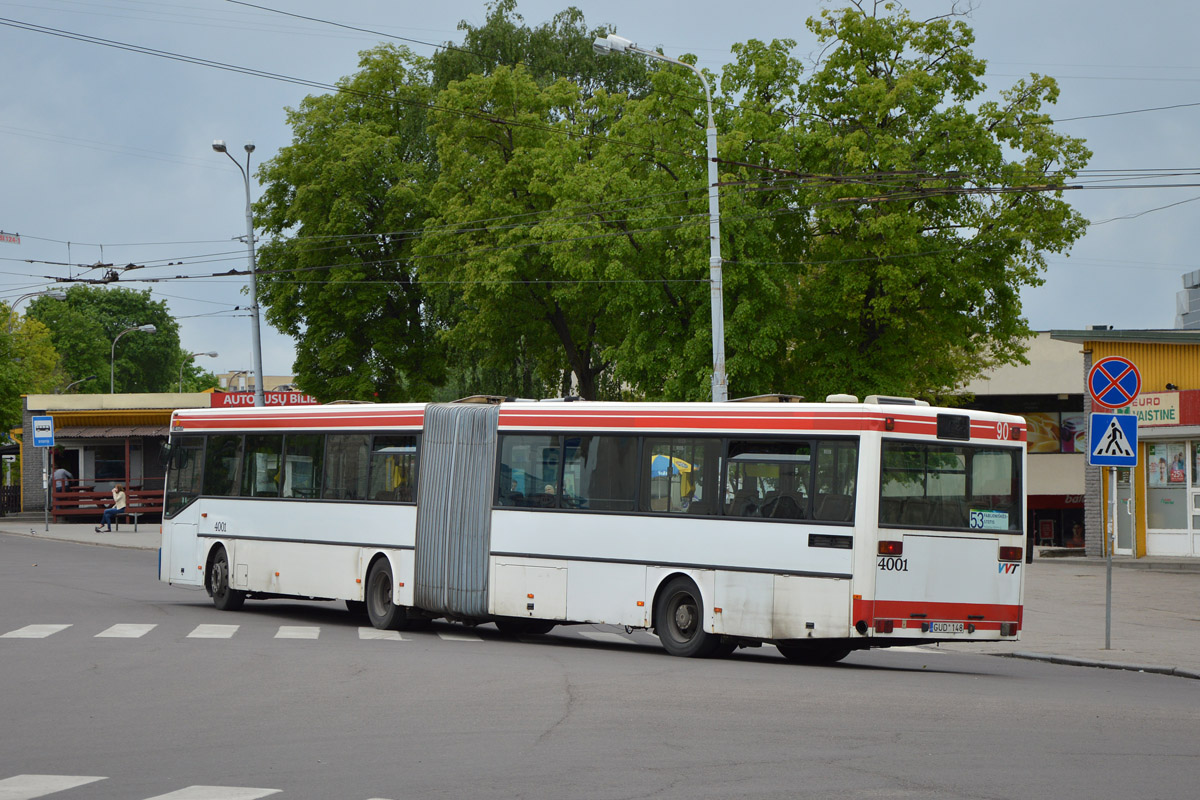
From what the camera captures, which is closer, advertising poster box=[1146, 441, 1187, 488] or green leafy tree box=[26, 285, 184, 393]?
advertising poster box=[1146, 441, 1187, 488]

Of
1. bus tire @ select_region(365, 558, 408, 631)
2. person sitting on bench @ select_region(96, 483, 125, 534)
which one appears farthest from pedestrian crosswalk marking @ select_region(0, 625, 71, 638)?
person sitting on bench @ select_region(96, 483, 125, 534)

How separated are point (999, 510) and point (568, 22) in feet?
140

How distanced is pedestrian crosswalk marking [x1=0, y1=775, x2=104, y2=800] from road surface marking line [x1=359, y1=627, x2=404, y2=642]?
9120mm

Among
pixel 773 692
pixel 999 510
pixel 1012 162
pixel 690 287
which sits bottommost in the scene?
pixel 773 692

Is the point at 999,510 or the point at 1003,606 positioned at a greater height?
the point at 999,510

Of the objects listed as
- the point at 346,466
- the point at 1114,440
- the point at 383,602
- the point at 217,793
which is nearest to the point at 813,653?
the point at 1114,440

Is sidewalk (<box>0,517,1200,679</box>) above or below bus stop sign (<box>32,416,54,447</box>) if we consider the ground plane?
below

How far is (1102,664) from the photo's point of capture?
51.6ft

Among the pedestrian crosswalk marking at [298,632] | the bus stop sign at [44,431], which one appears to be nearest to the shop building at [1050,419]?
the bus stop sign at [44,431]

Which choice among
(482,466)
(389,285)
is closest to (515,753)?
(482,466)

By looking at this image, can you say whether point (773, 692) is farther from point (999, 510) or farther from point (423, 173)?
point (423, 173)

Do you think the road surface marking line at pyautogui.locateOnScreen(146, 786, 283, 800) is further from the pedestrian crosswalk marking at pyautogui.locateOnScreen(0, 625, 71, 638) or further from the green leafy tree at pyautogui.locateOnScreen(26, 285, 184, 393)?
the green leafy tree at pyautogui.locateOnScreen(26, 285, 184, 393)

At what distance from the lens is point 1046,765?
28.2 feet

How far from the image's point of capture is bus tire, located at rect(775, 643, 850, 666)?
1605 centimetres
